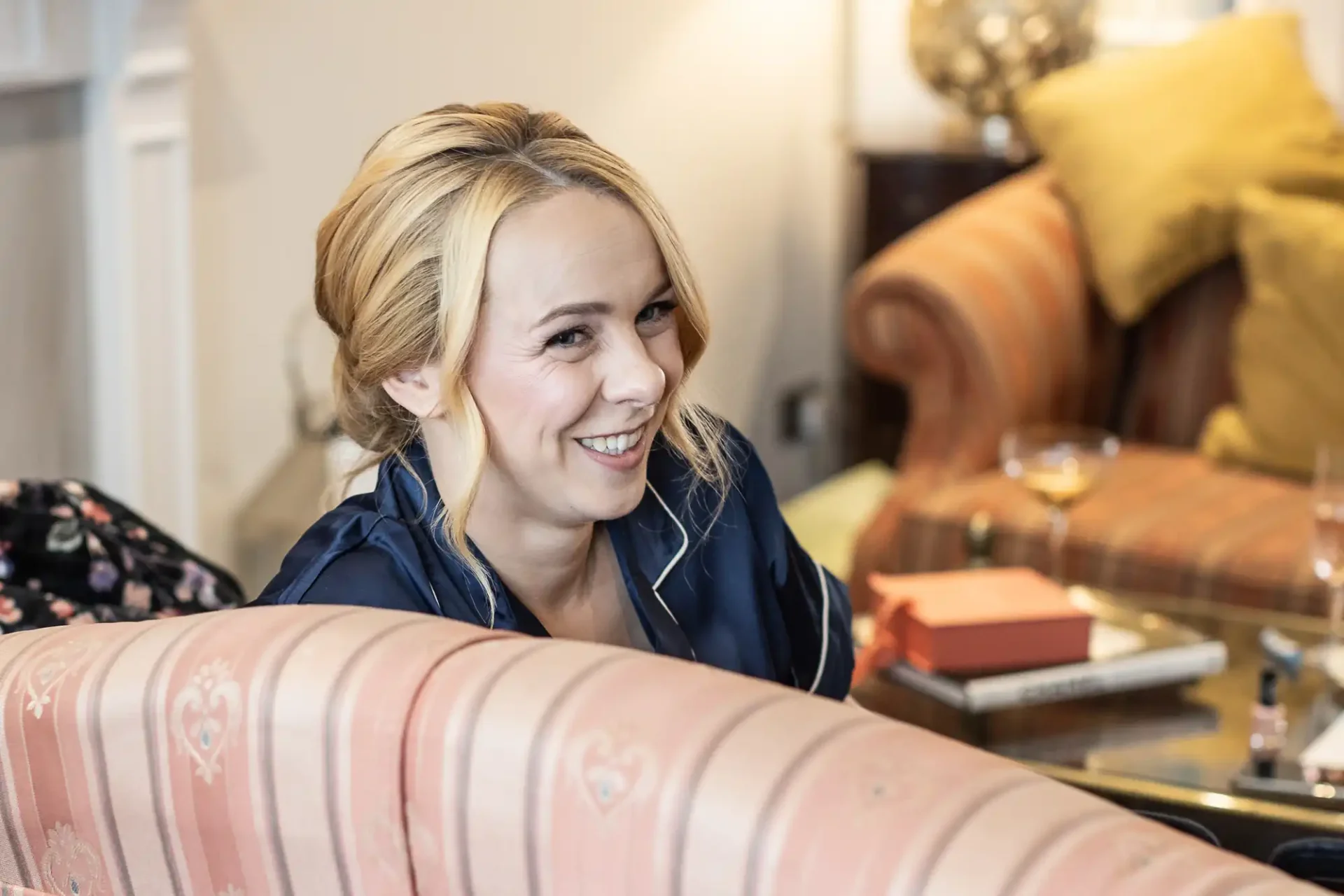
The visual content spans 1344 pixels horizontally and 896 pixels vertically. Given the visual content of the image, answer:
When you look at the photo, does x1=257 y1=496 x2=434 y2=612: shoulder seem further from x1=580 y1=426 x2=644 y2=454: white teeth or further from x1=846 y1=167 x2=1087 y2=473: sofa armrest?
x1=846 y1=167 x2=1087 y2=473: sofa armrest

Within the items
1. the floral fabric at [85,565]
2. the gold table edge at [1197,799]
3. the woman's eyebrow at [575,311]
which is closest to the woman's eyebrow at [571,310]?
the woman's eyebrow at [575,311]

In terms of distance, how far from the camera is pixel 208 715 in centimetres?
64

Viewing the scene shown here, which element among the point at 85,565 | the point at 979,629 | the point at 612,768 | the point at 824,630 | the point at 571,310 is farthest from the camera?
the point at 979,629

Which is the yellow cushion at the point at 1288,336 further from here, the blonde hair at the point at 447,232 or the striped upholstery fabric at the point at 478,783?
the striped upholstery fabric at the point at 478,783

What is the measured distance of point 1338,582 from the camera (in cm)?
190

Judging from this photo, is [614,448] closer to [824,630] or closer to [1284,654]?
[824,630]

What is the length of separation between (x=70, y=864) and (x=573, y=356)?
1.84ft

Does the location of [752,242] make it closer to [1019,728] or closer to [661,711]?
[1019,728]

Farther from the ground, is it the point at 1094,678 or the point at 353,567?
the point at 353,567

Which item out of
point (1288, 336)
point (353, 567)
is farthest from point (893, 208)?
point (353, 567)

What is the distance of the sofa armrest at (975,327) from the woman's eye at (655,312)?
1612 mm

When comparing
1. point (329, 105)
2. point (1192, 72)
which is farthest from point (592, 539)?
point (1192, 72)

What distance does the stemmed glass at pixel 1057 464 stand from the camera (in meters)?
2.31

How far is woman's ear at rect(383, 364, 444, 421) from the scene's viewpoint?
1.21 m
